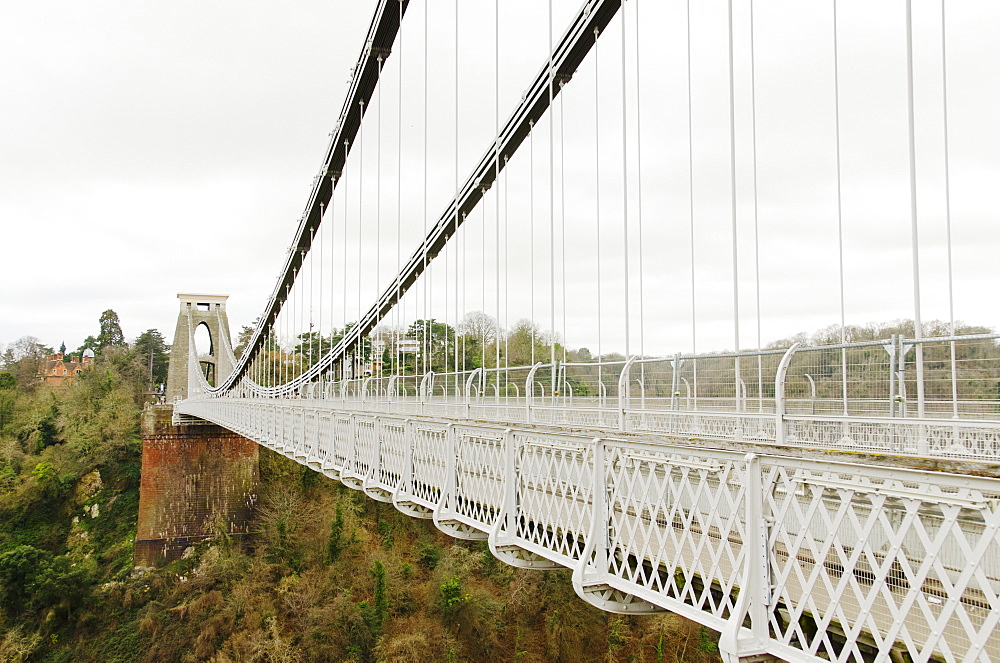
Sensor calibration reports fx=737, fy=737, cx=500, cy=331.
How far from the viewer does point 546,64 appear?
13148mm

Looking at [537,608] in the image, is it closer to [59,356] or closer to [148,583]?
[148,583]

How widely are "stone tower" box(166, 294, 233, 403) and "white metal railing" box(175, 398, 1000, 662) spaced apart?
37046mm

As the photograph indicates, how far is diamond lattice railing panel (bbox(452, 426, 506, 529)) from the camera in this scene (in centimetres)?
481

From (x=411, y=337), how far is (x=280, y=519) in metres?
6.66

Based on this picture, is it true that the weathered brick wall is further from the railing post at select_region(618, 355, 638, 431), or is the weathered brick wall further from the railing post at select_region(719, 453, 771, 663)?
the railing post at select_region(719, 453, 771, 663)

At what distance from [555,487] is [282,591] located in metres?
16.2

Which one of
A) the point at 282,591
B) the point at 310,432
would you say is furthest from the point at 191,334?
the point at 310,432

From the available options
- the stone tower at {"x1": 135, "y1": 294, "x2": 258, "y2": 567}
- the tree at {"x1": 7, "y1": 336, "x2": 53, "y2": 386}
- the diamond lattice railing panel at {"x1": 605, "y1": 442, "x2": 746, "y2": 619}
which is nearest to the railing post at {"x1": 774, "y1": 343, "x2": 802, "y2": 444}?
the diamond lattice railing panel at {"x1": 605, "y1": 442, "x2": 746, "y2": 619}

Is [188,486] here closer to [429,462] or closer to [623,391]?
[623,391]

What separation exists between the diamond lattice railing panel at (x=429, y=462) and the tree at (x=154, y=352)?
61.6 meters

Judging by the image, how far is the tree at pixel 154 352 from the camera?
63.5 m

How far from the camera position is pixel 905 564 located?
6.98ft

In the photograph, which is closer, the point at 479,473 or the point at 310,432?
the point at 479,473

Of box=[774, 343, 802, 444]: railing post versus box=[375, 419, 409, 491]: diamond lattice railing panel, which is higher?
box=[774, 343, 802, 444]: railing post
